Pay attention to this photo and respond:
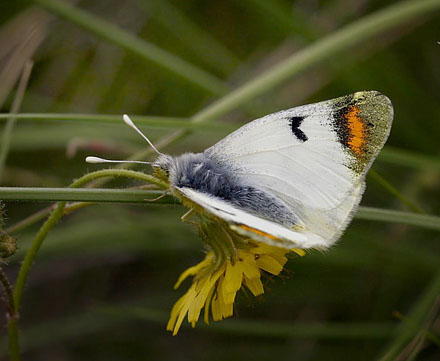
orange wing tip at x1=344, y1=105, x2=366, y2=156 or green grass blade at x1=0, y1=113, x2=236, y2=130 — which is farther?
green grass blade at x1=0, y1=113, x2=236, y2=130

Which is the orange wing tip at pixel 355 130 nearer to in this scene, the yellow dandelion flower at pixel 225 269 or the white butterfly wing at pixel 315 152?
the white butterfly wing at pixel 315 152

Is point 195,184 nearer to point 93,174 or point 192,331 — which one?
point 93,174

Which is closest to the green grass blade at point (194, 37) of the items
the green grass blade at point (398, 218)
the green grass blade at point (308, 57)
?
the green grass blade at point (308, 57)

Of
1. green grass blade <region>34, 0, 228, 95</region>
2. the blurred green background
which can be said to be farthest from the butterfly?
green grass blade <region>34, 0, 228, 95</region>

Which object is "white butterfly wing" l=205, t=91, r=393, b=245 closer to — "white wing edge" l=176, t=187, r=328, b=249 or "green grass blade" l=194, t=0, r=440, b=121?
"white wing edge" l=176, t=187, r=328, b=249

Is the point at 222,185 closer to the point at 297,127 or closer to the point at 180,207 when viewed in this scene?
the point at 297,127
